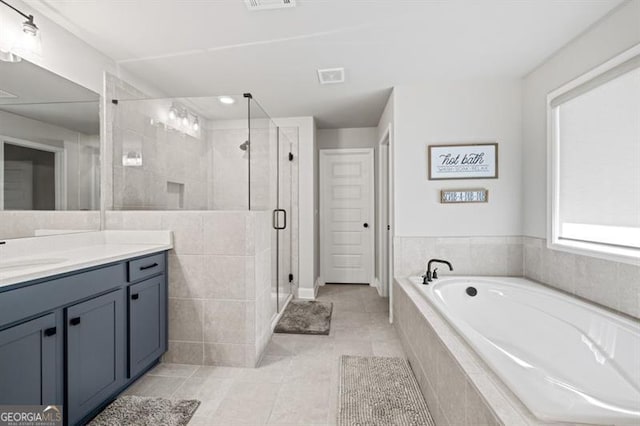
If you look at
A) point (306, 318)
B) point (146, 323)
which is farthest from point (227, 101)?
point (306, 318)

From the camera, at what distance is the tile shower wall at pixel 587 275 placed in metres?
1.73

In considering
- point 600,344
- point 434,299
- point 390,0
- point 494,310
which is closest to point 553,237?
point 494,310

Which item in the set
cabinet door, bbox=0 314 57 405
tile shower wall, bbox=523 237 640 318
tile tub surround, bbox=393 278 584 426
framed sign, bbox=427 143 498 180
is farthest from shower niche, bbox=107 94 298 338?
tile shower wall, bbox=523 237 640 318

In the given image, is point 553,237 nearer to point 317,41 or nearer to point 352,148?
point 317,41

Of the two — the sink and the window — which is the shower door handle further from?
the window

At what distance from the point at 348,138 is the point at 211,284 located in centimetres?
308

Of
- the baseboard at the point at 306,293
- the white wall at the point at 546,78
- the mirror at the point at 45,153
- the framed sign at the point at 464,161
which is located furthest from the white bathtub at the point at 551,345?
the mirror at the point at 45,153

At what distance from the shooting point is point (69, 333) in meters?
1.39

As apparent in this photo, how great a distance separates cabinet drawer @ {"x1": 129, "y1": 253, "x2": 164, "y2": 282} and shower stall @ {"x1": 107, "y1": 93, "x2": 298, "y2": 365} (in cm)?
12

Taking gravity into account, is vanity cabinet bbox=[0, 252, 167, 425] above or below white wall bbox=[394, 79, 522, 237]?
below

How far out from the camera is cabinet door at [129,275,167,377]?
182 cm

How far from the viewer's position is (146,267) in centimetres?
192

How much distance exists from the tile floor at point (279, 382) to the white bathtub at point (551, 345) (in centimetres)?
74

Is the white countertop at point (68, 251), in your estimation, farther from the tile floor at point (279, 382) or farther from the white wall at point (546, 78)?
the white wall at point (546, 78)
